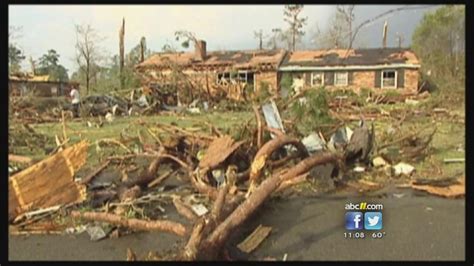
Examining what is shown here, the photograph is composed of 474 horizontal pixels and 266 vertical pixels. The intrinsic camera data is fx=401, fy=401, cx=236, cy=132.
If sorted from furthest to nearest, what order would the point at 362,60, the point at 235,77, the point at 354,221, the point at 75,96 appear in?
the point at 235,77 → the point at 75,96 → the point at 362,60 → the point at 354,221

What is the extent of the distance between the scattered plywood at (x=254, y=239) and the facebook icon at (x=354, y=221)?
2.09 ft

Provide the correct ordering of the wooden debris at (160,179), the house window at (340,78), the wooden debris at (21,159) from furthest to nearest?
the house window at (340,78), the wooden debris at (160,179), the wooden debris at (21,159)

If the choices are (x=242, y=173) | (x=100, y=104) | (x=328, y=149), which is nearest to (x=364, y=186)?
(x=328, y=149)

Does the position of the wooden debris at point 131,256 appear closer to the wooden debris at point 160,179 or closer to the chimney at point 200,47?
the wooden debris at point 160,179

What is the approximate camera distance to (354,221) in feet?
9.29

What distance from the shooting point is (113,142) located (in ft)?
16.9

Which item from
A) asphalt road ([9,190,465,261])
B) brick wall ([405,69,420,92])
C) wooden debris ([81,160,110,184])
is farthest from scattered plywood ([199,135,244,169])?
brick wall ([405,69,420,92])

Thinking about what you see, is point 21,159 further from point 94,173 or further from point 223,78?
point 223,78

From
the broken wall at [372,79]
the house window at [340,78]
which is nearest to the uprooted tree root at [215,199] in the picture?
the house window at [340,78]

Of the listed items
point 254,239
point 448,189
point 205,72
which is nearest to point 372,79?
point 205,72

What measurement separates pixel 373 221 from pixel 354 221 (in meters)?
0.13

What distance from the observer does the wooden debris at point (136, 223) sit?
9.71ft

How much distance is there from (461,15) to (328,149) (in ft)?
7.35

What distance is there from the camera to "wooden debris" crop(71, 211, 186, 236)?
296cm
